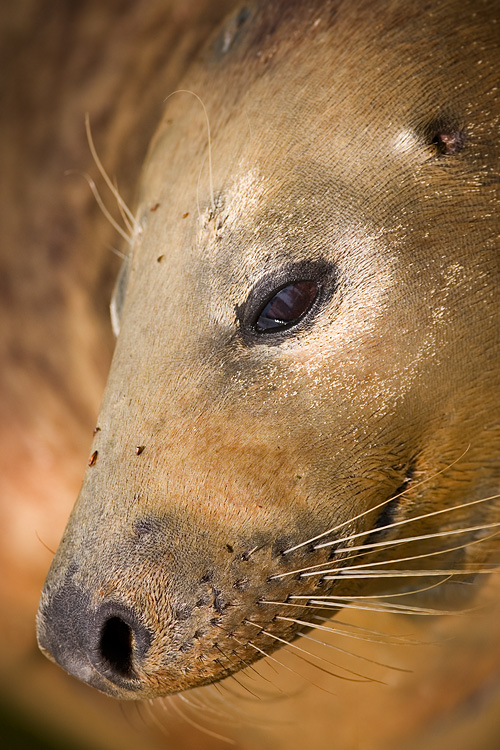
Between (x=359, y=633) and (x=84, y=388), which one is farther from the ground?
(x=84, y=388)

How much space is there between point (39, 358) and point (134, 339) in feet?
3.42

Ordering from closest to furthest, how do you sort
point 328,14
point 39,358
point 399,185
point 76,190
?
point 399,185, point 328,14, point 76,190, point 39,358

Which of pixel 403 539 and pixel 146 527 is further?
pixel 403 539

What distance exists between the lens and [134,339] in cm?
148

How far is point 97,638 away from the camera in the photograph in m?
1.32

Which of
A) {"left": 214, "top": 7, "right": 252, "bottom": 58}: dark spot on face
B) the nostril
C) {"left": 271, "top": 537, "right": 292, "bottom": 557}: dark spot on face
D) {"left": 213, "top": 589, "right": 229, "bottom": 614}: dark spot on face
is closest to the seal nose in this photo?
the nostril

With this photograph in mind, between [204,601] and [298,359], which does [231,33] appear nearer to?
[298,359]

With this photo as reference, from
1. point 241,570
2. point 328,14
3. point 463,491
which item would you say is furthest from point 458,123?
point 241,570

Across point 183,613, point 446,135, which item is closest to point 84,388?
point 183,613

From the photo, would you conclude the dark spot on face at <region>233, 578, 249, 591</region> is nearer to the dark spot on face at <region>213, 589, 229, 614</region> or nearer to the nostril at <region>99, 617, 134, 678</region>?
the dark spot on face at <region>213, 589, 229, 614</region>

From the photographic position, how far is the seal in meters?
1.32

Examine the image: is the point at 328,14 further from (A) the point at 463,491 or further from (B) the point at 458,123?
(A) the point at 463,491

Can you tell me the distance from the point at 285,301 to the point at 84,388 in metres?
1.20

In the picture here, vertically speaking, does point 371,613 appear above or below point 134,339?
above
